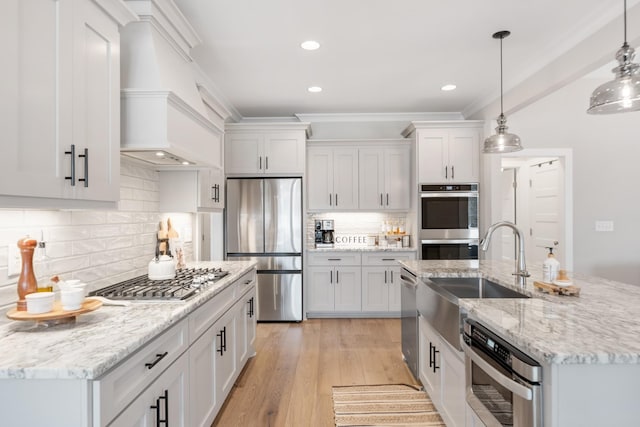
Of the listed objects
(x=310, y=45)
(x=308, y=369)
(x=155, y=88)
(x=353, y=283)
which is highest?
(x=310, y=45)

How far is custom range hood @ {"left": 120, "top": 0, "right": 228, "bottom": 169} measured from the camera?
204 cm

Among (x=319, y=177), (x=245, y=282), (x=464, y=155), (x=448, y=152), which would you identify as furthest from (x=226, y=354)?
(x=464, y=155)

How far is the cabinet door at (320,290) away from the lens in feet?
15.6

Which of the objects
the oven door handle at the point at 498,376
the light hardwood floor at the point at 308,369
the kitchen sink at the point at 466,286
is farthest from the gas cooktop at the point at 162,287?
the kitchen sink at the point at 466,286

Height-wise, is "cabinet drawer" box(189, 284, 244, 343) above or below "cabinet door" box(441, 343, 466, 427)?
above

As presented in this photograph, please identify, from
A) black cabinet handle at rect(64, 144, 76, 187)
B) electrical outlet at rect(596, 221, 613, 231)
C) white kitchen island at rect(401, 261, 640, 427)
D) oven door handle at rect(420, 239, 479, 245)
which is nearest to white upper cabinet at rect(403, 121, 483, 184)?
oven door handle at rect(420, 239, 479, 245)

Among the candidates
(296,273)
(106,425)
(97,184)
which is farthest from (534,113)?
(106,425)

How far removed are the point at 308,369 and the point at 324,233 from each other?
7.34 feet

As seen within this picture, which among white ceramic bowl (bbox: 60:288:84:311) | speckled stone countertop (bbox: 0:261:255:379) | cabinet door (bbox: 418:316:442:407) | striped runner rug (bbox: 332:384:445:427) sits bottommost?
striped runner rug (bbox: 332:384:445:427)

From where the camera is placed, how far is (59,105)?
1.39 m

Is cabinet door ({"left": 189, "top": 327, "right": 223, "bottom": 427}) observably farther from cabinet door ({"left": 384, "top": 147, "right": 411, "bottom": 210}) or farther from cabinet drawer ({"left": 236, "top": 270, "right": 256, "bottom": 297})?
cabinet door ({"left": 384, "top": 147, "right": 411, "bottom": 210})

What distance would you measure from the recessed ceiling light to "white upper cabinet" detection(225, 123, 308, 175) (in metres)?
1.62

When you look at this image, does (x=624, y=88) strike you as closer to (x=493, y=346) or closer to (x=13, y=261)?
(x=493, y=346)

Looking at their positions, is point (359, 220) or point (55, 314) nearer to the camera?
point (55, 314)
